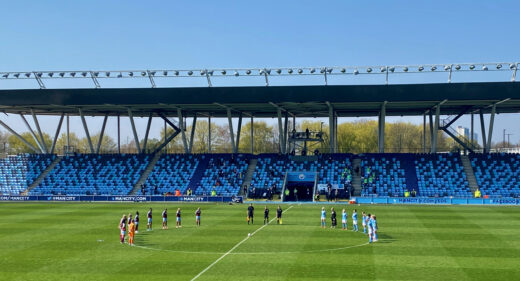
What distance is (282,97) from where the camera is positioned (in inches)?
2576

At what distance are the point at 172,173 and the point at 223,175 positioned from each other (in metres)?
7.15

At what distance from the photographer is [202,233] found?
114 feet

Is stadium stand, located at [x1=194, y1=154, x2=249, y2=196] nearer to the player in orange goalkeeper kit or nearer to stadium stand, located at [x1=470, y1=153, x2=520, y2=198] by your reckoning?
stadium stand, located at [x1=470, y1=153, x2=520, y2=198]

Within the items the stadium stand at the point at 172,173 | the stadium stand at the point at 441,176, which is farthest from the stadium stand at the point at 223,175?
the stadium stand at the point at 441,176

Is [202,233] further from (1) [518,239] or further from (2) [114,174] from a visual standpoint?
(2) [114,174]

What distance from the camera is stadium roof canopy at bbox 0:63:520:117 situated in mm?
62531

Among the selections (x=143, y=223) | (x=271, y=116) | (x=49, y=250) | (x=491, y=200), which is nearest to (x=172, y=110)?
(x=271, y=116)

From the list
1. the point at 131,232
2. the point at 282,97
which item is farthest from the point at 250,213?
the point at 282,97

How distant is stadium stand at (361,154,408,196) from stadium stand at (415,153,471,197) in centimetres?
224

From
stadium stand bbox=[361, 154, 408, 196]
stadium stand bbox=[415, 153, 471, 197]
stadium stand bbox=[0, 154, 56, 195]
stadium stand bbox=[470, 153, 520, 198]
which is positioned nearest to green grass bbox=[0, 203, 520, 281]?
stadium stand bbox=[415, 153, 471, 197]

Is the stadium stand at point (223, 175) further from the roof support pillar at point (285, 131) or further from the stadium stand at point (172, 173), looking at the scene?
the roof support pillar at point (285, 131)

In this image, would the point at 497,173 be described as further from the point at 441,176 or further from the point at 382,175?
the point at 382,175

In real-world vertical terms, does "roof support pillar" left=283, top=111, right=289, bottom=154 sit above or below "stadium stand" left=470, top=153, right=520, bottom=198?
above

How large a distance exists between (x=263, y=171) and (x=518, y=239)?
41801 mm
